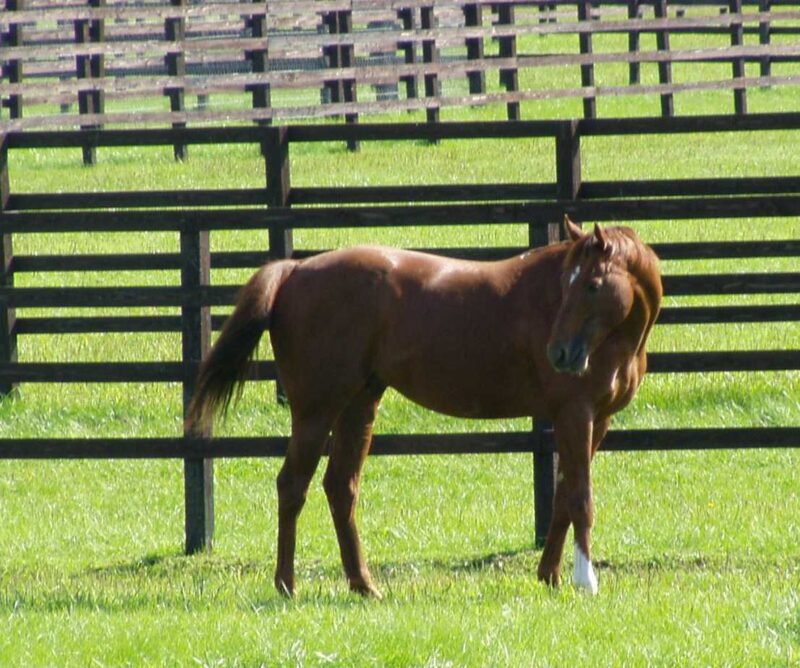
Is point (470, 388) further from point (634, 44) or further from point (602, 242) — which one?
point (634, 44)

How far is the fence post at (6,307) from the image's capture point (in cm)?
1084

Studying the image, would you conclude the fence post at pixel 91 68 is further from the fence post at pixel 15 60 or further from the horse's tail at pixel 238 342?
the horse's tail at pixel 238 342

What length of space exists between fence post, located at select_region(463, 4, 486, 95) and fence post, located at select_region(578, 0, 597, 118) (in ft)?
5.11

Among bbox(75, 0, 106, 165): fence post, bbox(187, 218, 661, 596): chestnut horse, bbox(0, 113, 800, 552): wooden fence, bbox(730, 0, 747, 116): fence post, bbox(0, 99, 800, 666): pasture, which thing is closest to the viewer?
bbox(0, 99, 800, 666): pasture

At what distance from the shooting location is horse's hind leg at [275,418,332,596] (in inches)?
259

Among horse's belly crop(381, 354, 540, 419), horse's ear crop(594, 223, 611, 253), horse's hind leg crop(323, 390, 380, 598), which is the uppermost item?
horse's ear crop(594, 223, 611, 253)

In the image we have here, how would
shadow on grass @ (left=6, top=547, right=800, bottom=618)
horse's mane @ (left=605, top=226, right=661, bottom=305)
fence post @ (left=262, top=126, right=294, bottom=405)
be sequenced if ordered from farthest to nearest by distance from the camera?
fence post @ (left=262, top=126, right=294, bottom=405) → shadow on grass @ (left=6, top=547, right=800, bottom=618) → horse's mane @ (left=605, top=226, right=661, bottom=305)

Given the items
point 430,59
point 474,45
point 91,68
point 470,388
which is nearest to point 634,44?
point 474,45

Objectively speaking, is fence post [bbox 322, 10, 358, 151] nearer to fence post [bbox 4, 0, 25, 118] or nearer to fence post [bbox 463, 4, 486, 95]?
fence post [bbox 463, 4, 486, 95]

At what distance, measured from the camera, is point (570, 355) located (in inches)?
238

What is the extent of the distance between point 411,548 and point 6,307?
431 centimetres

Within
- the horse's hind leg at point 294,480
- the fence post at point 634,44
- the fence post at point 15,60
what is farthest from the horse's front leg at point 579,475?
the fence post at point 634,44

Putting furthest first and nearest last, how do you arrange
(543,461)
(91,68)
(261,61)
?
(261,61), (91,68), (543,461)

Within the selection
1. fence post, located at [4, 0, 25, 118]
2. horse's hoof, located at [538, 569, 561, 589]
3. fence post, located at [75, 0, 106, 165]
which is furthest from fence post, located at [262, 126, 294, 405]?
fence post, located at [75, 0, 106, 165]
